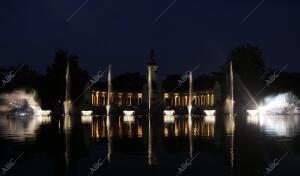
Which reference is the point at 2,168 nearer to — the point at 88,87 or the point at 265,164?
the point at 265,164

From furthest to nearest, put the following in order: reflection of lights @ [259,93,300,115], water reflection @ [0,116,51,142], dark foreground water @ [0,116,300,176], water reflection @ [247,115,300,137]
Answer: reflection of lights @ [259,93,300,115] → water reflection @ [247,115,300,137] → water reflection @ [0,116,51,142] → dark foreground water @ [0,116,300,176]

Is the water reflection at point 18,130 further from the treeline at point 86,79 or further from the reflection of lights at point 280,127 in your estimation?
the treeline at point 86,79

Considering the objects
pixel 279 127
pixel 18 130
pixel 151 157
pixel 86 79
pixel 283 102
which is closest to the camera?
pixel 151 157

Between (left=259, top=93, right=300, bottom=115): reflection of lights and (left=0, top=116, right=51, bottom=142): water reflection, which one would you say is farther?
(left=259, top=93, right=300, bottom=115): reflection of lights

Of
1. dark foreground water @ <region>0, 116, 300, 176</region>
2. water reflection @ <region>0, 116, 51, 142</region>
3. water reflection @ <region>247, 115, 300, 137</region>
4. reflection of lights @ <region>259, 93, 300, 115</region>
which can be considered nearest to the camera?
dark foreground water @ <region>0, 116, 300, 176</region>

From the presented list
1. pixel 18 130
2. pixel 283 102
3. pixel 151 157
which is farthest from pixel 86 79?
pixel 151 157

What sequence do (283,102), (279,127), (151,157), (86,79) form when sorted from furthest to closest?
(86,79), (283,102), (279,127), (151,157)

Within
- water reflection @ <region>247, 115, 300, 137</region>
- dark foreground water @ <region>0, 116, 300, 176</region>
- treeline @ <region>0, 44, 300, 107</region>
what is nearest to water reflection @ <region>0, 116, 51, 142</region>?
dark foreground water @ <region>0, 116, 300, 176</region>

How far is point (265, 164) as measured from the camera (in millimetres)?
12578

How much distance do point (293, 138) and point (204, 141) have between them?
4822 millimetres

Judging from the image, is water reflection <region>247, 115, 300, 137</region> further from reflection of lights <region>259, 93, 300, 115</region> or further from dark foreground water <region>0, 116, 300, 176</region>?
reflection of lights <region>259, 93, 300, 115</region>

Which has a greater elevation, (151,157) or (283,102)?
(283,102)

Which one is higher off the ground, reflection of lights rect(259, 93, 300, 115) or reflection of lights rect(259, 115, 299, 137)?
reflection of lights rect(259, 93, 300, 115)

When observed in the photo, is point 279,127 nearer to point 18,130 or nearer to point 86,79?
point 18,130
